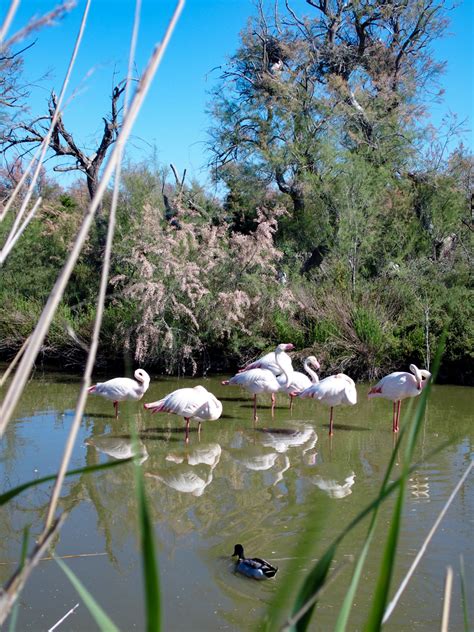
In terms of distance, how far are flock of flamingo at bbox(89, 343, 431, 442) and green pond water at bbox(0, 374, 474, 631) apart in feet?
1.32

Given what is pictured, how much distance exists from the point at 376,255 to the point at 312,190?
2123 millimetres

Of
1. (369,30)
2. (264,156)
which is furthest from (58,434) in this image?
(369,30)

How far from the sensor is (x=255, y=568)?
14.7 ft

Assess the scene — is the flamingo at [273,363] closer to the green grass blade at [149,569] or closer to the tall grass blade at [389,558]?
the tall grass blade at [389,558]

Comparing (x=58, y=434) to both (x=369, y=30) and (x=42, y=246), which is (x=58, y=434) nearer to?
(x=42, y=246)

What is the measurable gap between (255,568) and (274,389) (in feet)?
17.2

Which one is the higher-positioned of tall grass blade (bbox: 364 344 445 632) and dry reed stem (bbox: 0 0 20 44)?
dry reed stem (bbox: 0 0 20 44)

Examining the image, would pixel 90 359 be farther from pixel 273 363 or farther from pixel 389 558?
pixel 273 363

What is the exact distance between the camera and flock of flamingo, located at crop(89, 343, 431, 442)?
8297 millimetres

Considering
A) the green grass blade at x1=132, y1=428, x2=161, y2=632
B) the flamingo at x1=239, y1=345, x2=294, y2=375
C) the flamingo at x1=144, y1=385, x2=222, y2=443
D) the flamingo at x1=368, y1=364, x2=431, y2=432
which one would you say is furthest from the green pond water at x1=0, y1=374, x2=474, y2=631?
the flamingo at x1=239, y1=345, x2=294, y2=375

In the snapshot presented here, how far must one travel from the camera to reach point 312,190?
16375 mm

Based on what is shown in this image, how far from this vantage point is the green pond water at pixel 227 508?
13.8 feet

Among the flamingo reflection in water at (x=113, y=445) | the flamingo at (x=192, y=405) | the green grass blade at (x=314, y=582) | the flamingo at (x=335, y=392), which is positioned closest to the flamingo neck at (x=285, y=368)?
the flamingo at (x=335, y=392)

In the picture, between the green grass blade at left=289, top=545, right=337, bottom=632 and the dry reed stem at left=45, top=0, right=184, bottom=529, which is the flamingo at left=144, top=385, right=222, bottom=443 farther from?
the green grass blade at left=289, top=545, right=337, bottom=632
